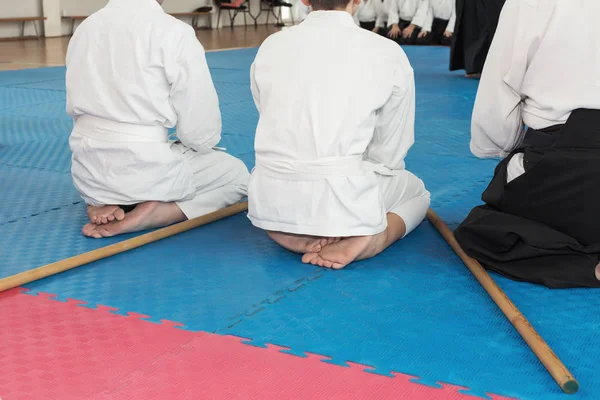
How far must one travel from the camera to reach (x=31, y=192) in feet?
13.3

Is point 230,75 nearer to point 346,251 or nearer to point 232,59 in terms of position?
point 232,59

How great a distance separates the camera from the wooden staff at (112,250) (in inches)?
110

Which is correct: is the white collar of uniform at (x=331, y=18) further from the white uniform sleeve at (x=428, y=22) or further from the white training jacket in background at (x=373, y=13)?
the white training jacket in background at (x=373, y=13)

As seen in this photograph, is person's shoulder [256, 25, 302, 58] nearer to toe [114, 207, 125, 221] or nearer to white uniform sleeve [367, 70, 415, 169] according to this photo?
white uniform sleeve [367, 70, 415, 169]

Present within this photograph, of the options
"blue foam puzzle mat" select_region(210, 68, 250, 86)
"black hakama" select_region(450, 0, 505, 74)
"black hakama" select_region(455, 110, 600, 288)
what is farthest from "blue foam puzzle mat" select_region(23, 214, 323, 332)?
"black hakama" select_region(450, 0, 505, 74)

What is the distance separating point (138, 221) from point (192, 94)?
62cm

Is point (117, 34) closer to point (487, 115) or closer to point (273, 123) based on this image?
point (273, 123)

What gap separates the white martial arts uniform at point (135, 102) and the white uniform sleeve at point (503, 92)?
1220 mm

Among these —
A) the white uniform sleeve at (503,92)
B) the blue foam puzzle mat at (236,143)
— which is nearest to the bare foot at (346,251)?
the white uniform sleeve at (503,92)

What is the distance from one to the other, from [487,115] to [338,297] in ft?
3.16

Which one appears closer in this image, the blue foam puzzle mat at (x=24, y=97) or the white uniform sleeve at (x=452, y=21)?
the blue foam puzzle mat at (x=24, y=97)

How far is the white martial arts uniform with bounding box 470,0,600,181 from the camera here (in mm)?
2703

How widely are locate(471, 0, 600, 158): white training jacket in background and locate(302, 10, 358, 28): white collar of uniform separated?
58 cm

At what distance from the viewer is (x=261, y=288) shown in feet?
9.17
